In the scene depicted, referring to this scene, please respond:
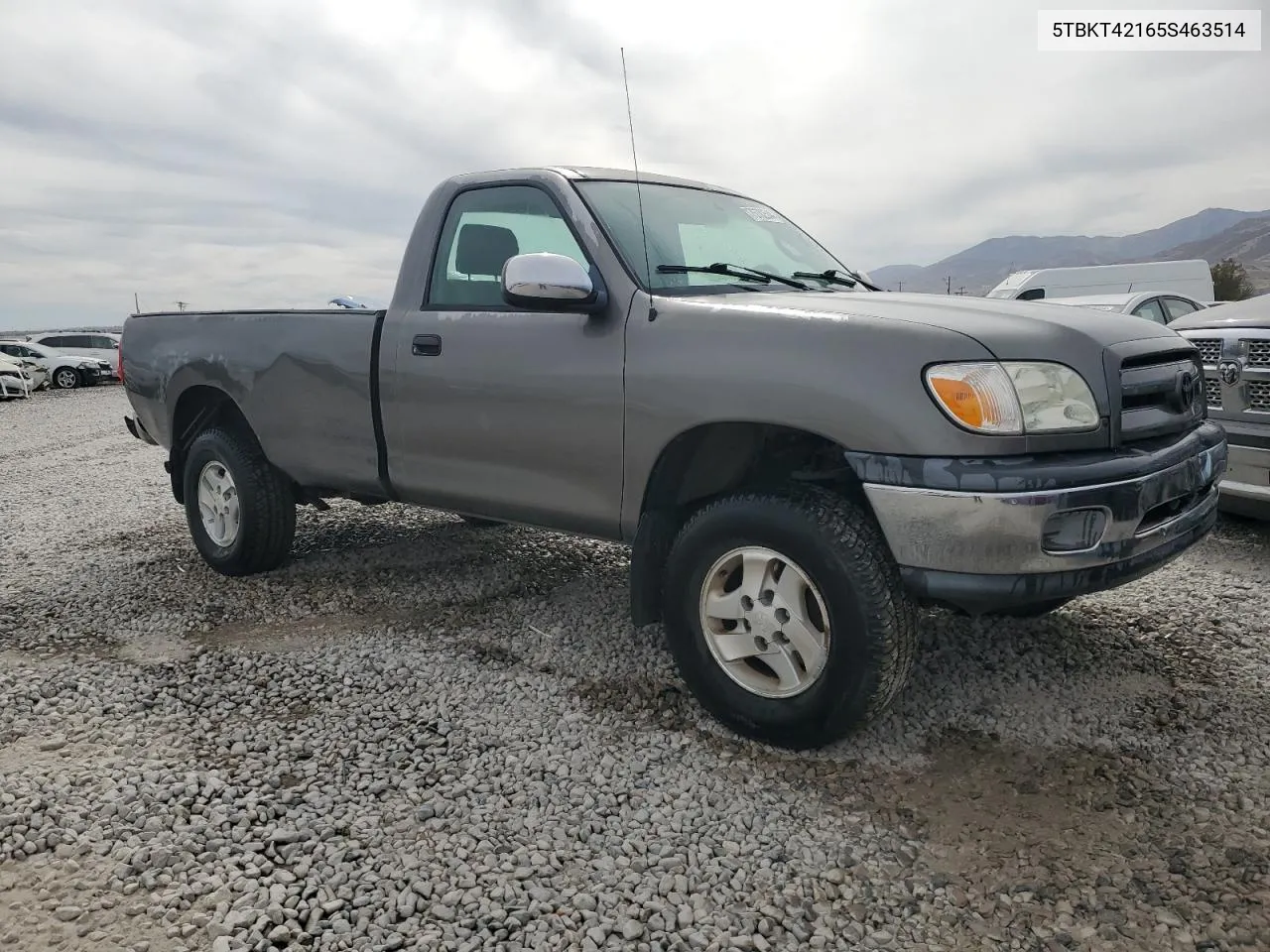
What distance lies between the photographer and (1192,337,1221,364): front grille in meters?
5.07

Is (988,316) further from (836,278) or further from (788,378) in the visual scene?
(836,278)

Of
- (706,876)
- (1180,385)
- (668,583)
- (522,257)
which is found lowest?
(706,876)

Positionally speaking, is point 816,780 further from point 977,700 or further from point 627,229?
point 627,229

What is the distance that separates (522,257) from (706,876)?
2.03 m

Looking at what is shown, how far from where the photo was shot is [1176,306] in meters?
11.5

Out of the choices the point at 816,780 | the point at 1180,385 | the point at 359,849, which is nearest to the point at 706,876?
the point at 816,780

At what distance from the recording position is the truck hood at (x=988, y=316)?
2668 mm

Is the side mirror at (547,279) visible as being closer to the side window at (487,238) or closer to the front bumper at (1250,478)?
the side window at (487,238)

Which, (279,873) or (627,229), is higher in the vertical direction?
(627,229)

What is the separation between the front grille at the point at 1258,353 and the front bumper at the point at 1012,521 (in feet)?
9.24

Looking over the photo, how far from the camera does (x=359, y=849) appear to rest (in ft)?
8.23

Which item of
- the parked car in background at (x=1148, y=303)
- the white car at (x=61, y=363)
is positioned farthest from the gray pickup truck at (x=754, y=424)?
the white car at (x=61, y=363)

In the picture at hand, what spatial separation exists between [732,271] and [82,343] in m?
26.3

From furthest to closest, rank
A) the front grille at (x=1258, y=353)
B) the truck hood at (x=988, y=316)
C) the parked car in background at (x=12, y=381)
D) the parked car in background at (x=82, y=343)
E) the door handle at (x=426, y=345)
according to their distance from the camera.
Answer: the parked car in background at (x=82, y=343)
the parked car in background at (x=12, y=381)
the front grille at (x=1258, y=353)
the door handle at (x=426, y=345)
the truck hood at (x=988, y=316)
